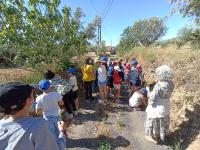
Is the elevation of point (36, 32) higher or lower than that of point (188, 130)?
higher

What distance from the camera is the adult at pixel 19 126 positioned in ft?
9.59

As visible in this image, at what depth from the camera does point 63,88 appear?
923 cm

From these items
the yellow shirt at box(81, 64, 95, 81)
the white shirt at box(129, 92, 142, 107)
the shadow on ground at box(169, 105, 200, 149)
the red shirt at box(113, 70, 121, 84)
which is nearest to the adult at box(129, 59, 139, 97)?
the red shirt at box(113, 70, 121, 84)

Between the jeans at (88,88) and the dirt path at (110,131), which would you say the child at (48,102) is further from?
the jeans at (88,88)

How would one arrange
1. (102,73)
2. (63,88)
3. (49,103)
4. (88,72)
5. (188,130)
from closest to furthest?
(49,103) → (188,130) → (63,88) → (102,73) → (88,72)

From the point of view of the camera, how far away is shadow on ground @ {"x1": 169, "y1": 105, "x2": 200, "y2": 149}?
793 cm

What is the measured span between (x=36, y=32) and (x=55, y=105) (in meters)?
6.64

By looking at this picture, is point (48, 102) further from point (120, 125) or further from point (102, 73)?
point (102, 73)

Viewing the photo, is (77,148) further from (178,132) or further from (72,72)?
(72,72)

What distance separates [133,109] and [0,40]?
515cm

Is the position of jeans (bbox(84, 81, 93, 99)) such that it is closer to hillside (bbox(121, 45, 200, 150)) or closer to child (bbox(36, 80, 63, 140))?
hillside (bbox(121, 45, 200, 150))

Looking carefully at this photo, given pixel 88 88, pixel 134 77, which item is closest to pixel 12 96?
pixel 88 88

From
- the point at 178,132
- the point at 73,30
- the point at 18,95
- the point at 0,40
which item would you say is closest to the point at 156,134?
the point at 178,132

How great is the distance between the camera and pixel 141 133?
891 cm
